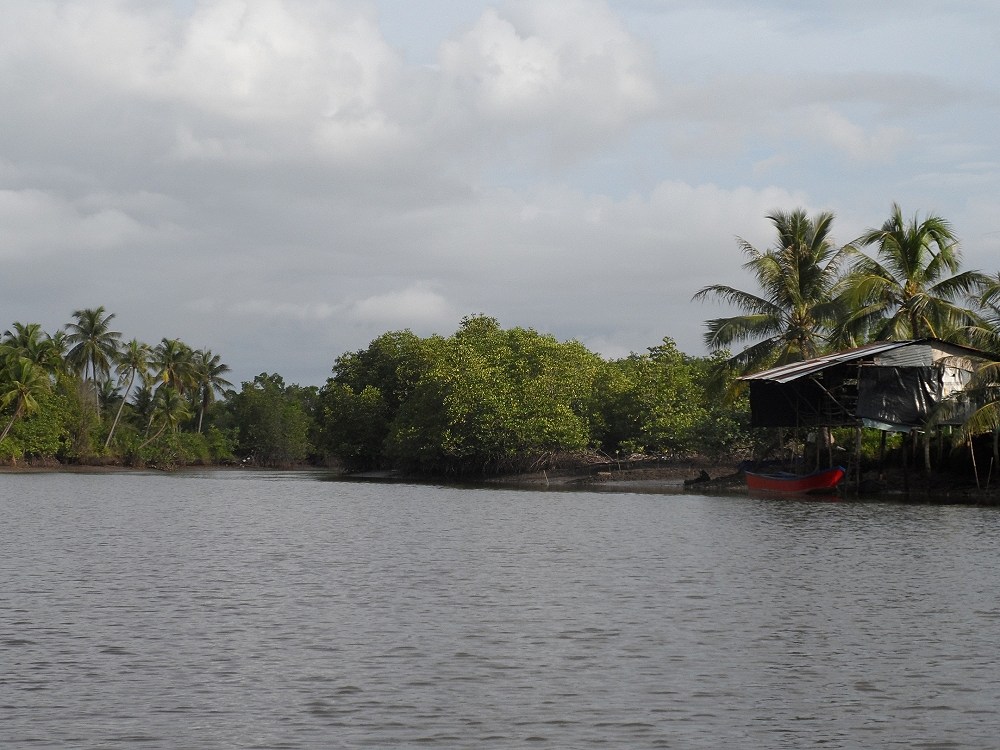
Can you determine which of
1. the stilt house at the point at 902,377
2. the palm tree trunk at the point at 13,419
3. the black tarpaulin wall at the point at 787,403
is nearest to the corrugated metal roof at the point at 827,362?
the stilt house at the point at 902,377

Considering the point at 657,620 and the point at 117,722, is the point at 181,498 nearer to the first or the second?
the point at 657,620

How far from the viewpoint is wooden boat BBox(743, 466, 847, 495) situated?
4581 centimetres

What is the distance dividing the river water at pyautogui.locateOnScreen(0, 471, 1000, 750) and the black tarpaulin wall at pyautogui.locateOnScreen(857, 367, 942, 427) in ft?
45.9

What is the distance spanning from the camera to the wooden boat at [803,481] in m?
45.8

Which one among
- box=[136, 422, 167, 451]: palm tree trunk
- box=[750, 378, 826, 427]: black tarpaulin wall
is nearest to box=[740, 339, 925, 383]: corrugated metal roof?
box=[750, 378, 826, 427]: black tarpaulin wall

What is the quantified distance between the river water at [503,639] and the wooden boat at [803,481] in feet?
53.8

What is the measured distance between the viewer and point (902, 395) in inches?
1684

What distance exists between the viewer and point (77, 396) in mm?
95188

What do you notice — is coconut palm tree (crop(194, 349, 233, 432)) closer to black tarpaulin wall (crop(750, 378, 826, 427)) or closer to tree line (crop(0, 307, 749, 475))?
tree line (crop(0, 307, 749, 475))

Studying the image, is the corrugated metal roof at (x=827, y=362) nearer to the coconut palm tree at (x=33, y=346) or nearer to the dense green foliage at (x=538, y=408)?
the dense green foliage at (x=538, y=408)

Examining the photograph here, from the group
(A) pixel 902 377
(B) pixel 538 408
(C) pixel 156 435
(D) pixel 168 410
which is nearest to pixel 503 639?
(A) pixel 902 377

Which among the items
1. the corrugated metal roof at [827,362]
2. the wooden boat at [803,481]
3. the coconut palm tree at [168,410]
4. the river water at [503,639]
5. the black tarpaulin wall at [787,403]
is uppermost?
the coconut palm tree at [168,410]

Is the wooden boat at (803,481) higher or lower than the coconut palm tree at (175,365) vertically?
lower

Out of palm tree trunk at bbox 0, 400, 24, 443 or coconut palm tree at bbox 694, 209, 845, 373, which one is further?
palm tree trunk at bbox 0, 400, 24, 443
